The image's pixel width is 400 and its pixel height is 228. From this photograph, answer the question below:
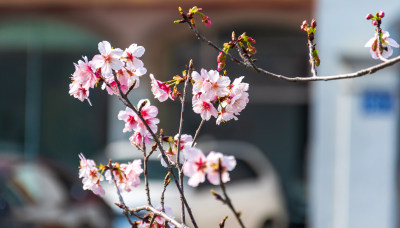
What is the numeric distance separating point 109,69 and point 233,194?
375 inches

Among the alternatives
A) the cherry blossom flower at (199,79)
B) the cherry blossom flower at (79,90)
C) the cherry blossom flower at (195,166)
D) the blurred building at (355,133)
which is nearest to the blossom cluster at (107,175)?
the cherry blossom flower at (79,90)

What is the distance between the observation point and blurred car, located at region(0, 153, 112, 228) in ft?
23.9

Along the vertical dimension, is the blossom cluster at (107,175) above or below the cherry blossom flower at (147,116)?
below

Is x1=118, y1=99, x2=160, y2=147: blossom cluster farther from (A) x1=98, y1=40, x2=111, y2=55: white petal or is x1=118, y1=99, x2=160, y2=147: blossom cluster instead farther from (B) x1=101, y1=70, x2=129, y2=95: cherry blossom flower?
(A) x1=98, y1=40, x2=111, y2=55: white petal

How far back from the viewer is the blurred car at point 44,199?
7.29 metres

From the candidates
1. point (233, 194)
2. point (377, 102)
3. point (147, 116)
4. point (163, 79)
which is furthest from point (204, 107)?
point (163, 79)

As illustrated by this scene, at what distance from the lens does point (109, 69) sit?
7.43 ft

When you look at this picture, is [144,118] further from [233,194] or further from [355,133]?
[233,194]

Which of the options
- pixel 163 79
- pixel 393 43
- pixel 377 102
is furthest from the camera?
pixel 163 79

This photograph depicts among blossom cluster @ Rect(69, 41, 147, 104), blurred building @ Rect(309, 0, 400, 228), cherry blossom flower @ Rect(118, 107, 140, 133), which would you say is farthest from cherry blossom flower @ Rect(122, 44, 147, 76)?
blurred building @ Rect(309, 0, 400, 228)

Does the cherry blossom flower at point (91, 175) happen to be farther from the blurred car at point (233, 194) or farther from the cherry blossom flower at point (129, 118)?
the blurred car at point (233, 194)

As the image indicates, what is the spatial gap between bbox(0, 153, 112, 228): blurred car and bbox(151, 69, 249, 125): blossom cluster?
4.95 meters

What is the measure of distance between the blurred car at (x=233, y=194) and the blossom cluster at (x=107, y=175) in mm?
7419

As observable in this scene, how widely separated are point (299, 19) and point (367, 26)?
20.1 feet
